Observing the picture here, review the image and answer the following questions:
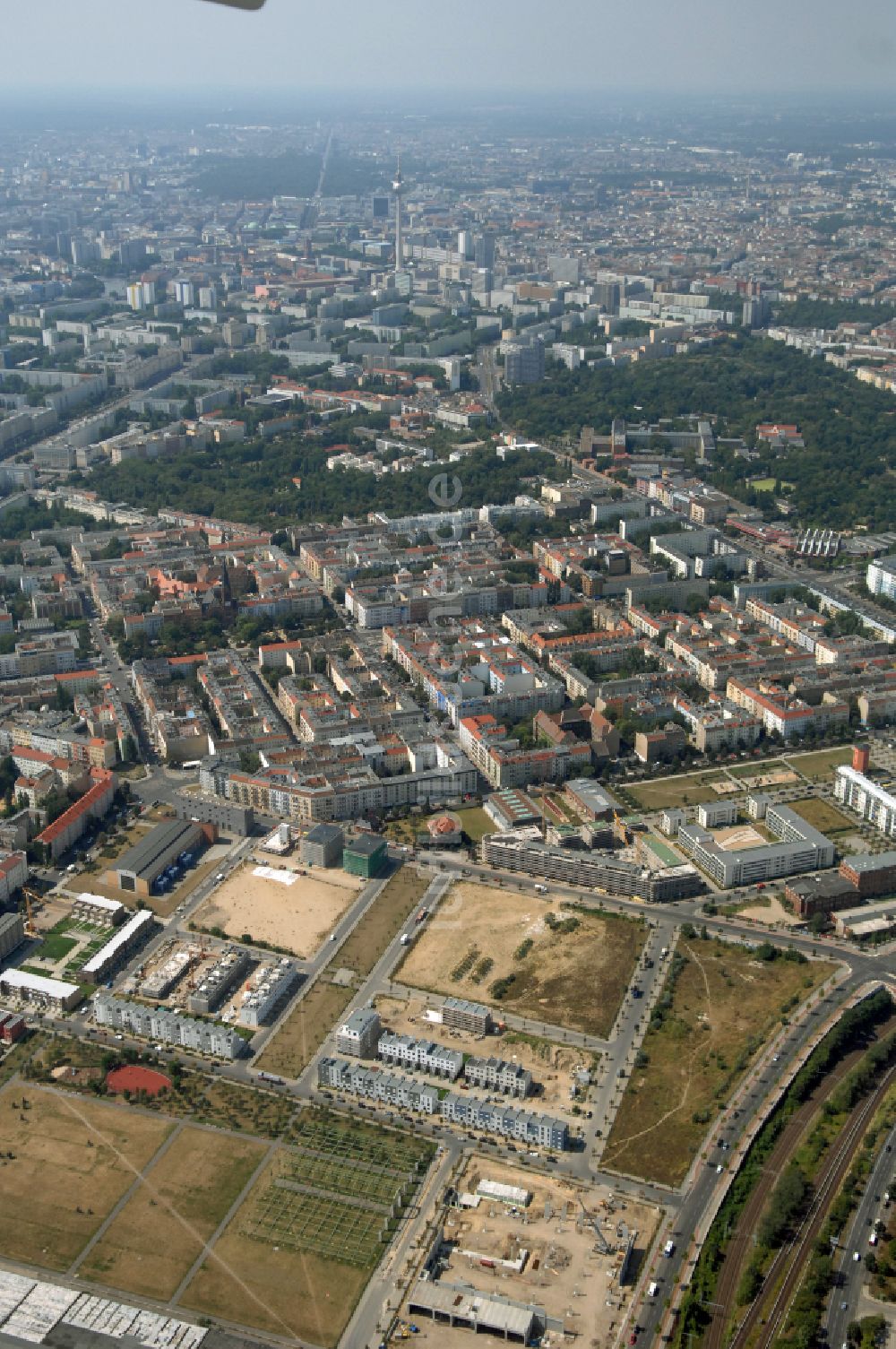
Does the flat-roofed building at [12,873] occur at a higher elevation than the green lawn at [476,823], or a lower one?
higher

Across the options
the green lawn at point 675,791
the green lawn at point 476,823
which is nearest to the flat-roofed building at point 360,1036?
the green lawn at point 476,823

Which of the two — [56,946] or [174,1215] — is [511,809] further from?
[174,1215]

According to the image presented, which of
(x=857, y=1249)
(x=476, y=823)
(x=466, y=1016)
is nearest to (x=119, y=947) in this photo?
(x=466, y=1016)

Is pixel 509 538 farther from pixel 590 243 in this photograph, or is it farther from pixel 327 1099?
pixel 590 243

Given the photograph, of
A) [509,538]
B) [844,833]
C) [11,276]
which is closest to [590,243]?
[11,276]

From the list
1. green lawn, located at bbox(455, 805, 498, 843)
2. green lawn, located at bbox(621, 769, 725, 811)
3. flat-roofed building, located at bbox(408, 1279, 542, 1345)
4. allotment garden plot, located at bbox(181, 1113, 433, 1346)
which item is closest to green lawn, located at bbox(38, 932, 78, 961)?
allotment garden plot, located at bbox(181, 1113, 433, 1346)

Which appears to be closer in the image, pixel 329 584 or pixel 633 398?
pixel 329 584

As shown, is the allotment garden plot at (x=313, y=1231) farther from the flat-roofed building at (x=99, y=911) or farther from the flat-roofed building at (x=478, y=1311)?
the flat-roofed building at (x=99, y=911)

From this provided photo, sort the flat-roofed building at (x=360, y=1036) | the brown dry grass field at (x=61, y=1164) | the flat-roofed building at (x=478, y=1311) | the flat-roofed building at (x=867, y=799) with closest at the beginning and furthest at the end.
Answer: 1. the flat-roofed building at (x=478, y=1311)
2. the brown dry grass field at (x=61, y=1164)
3. the flat-roofed building at (x=360, y=1036)
4. the flat-roofed building at (x=867, y=799)
